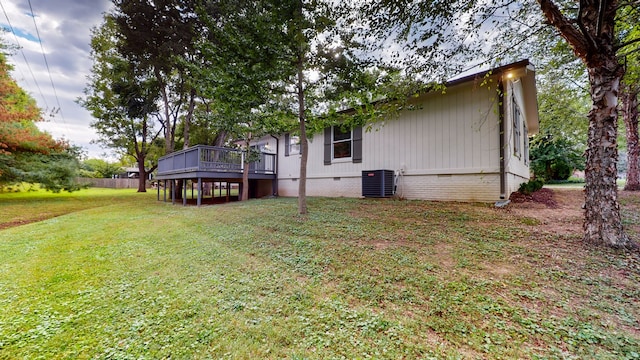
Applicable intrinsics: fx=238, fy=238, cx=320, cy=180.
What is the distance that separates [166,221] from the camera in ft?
21.1

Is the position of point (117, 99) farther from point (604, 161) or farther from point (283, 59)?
point (604, 161)

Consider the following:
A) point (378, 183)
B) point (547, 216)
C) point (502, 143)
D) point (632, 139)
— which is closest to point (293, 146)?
point (378, 183)

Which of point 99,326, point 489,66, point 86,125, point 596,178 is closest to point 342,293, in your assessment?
point 99,326

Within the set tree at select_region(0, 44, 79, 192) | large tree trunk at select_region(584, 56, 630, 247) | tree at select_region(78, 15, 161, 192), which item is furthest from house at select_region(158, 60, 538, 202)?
tree at select_region(78, 15, 161, 192)

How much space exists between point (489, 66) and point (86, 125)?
27.6m

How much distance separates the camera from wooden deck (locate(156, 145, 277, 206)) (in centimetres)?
945

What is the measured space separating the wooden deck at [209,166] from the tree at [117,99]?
604cm

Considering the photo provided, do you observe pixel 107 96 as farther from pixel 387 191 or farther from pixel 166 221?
pixel 387 191

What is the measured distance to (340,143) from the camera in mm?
9766

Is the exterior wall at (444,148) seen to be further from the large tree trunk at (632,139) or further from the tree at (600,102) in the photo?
the large tree trunk at (632,139)

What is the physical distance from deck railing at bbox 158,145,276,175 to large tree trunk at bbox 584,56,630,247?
401 inches

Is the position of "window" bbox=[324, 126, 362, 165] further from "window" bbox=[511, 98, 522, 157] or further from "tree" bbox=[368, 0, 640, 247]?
"tree" bbox=[368, 0, 640, 247]

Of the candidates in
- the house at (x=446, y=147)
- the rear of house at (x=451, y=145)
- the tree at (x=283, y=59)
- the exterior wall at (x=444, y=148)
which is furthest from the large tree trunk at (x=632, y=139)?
the tree at (x=283, y=59)

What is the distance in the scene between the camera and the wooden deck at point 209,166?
945 cm
